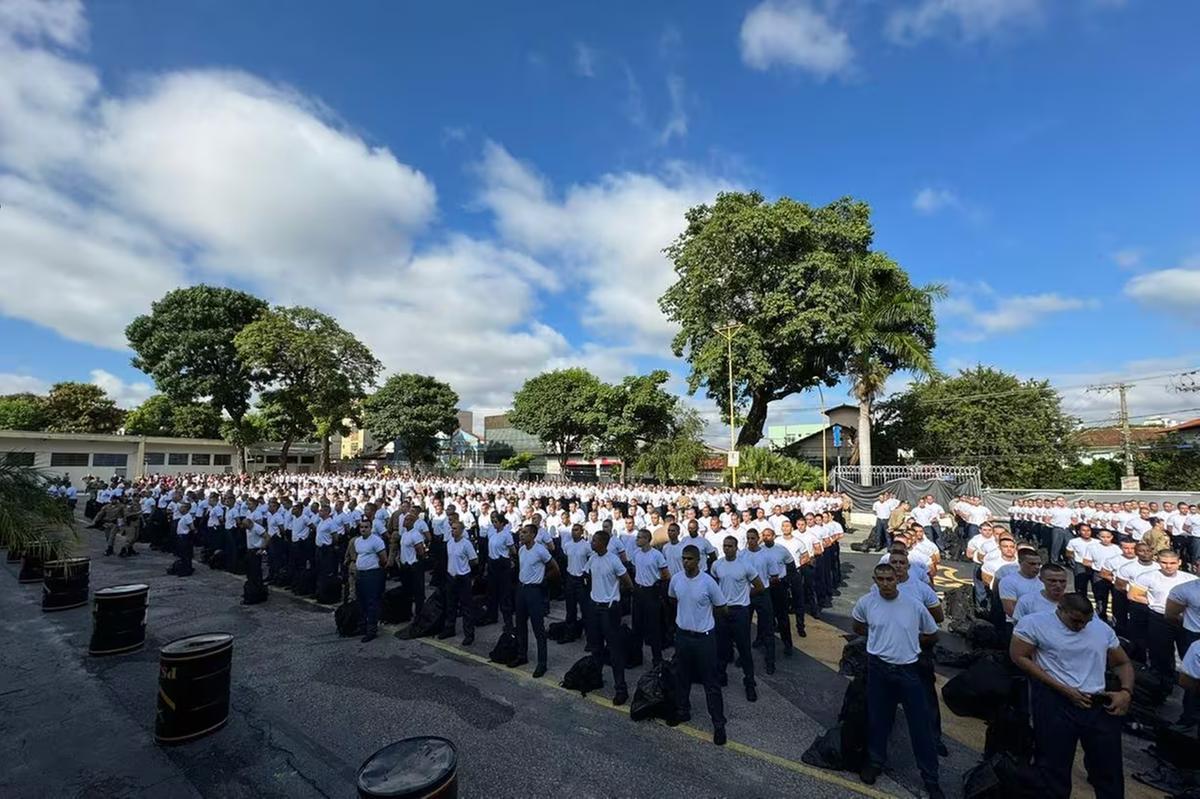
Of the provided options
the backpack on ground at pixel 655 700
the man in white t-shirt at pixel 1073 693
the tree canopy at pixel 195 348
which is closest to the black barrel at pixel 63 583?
the backpack on ground at pixel 655 700

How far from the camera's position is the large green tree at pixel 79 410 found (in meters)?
50.0

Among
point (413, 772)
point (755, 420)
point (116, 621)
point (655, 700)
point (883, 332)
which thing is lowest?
point (655, 700)

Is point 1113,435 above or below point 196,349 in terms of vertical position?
below

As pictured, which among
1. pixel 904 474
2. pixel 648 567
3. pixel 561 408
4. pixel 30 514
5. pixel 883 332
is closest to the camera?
pixel 648 567

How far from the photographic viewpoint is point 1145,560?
6730 millimetres

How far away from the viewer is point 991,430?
31.4 meters

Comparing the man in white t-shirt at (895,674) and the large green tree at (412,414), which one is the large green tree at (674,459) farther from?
the man in white t-shirt at (895,674)

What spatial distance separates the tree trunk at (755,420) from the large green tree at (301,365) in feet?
94.0

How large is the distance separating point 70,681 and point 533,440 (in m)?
63.6

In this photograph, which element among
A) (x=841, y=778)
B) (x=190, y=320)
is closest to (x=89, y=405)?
(x=190, y=320)

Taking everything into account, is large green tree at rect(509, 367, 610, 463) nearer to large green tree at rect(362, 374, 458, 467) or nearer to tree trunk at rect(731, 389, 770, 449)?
large green tree at rect(362, 374, 458, 467)

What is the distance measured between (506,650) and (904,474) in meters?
22.9

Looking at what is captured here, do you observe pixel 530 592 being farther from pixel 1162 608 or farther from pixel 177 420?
pixel 177 420

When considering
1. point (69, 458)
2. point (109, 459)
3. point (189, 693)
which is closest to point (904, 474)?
point (189, 693)
